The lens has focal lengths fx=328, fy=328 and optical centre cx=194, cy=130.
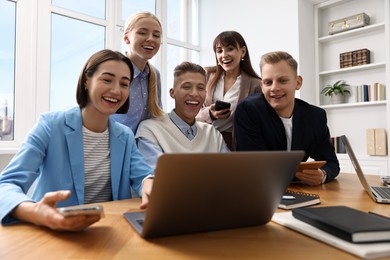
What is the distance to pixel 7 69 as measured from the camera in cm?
355

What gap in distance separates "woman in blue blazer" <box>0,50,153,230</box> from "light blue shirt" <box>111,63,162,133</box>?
0.53 metres

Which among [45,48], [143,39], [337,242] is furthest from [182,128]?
[45,48]

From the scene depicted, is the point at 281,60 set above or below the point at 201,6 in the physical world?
below

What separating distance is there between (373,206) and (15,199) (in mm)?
1008

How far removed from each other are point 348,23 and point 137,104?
3324mm

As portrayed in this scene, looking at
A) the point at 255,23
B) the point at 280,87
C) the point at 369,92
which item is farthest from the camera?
the point at 255,23

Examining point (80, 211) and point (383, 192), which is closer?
point (80, 211)

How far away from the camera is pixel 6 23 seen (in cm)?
354

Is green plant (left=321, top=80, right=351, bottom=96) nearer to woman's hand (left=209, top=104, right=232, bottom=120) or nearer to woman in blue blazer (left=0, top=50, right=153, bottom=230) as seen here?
woman's hand (left=209, top=104, right=232, bottom=120)

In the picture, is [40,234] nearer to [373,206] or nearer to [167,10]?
[373,206]

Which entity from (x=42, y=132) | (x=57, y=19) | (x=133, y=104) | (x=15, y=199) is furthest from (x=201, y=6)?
(x=15, y=199)

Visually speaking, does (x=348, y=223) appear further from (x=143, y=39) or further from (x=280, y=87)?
(x=143, y=39)

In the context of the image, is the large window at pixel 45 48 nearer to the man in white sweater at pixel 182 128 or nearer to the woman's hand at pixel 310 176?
the man in white sweater at pixel 182 128

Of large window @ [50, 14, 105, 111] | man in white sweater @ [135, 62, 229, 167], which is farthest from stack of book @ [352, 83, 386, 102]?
large window @ [50, 14, 105, 111]
